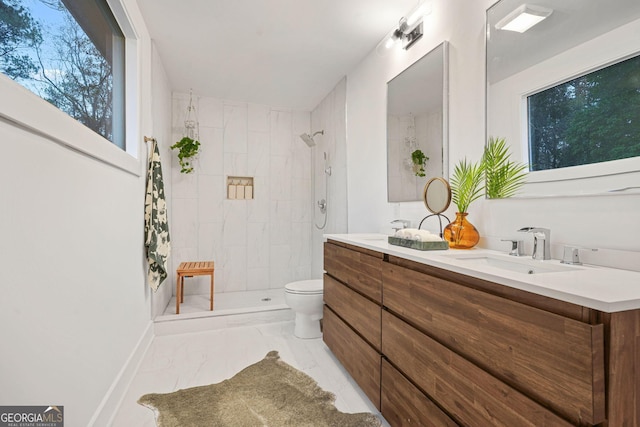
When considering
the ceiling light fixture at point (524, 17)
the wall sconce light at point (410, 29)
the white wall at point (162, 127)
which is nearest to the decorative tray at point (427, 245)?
the ceiling light fixture at point (524, 17)

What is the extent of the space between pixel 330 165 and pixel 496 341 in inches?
114

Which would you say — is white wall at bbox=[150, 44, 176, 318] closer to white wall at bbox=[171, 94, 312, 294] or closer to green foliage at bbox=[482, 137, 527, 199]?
white wall at bbox=[171, 94, 312, 294]

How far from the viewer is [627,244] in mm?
1048

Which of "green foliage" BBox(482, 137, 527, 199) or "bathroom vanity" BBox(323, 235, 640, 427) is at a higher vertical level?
"green foliage" BBox(482, 137, 527, 199)

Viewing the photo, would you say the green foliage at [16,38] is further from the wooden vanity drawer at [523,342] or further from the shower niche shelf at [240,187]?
the shower niche shelf at [240,187]

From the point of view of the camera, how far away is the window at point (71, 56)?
988mm

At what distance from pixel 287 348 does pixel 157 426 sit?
1.10 m

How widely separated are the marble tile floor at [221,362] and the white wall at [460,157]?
1.13 meters

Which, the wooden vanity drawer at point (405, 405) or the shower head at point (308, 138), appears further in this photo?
the shower head at point (308, 138)

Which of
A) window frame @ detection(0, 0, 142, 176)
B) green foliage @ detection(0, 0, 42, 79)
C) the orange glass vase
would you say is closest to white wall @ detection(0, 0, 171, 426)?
window frame @ detection(0, 0, 142, 176)

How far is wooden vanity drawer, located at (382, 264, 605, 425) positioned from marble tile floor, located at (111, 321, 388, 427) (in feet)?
2.72

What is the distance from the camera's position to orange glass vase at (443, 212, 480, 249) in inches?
61.2

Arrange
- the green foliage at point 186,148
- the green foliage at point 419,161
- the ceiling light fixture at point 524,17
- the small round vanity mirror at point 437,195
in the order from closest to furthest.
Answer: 1. the ceiling light fixture at point 524,17
2. the small round vanity mirror at point 437,195
3. the green foliage at point 419,161
4. the green foliage at point 186,148

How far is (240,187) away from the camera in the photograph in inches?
161
